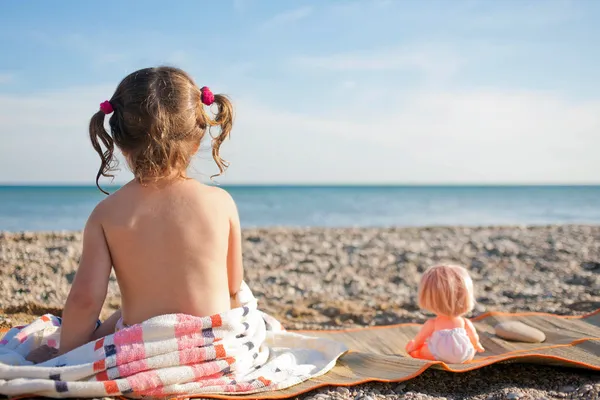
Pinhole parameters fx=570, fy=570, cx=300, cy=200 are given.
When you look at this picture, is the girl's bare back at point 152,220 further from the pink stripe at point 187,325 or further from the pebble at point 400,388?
the pebble at point 400,388

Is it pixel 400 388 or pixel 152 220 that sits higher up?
pixel 152 220

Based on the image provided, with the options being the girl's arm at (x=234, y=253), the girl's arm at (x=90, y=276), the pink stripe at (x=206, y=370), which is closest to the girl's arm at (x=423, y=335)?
the girl's arm at (x=234, y=253)

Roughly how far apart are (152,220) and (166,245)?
0.39ft

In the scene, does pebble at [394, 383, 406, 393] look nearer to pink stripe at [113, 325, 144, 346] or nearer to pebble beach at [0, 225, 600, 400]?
pebble beach at [0, 225, 600, 400]

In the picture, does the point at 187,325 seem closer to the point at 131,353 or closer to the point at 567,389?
the point at 131,353

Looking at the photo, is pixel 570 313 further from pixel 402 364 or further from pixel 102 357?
pixel 102 357

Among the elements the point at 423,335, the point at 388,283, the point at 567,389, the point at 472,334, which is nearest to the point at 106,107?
the point at 423,335

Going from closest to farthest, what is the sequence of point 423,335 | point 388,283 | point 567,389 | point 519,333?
point 567,389
point 423,335
point 519,333
point 388,283

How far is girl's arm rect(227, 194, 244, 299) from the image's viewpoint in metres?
2.61

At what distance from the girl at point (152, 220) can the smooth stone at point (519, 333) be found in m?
2.16

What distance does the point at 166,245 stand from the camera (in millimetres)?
2387

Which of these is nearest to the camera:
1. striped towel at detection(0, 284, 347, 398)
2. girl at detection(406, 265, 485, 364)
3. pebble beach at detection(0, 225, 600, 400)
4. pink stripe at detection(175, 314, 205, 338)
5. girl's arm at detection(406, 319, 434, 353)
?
striped towel at detection(0, 284, 347, 398)

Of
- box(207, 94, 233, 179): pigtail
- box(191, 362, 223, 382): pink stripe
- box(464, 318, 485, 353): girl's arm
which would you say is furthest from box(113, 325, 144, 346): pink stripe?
box(464, 318, 485, 353): girl's arm

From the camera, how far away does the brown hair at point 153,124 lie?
2.38m
